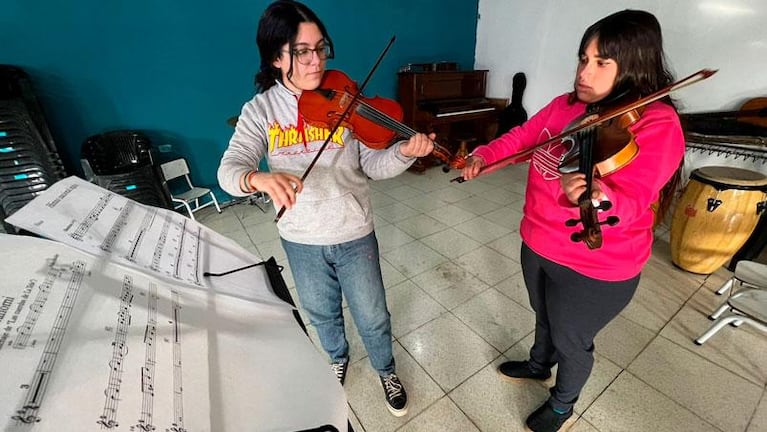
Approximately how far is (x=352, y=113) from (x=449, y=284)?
1503mm

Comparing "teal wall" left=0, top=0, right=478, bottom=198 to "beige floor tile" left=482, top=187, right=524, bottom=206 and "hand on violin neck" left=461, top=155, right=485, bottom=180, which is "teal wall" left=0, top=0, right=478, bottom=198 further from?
"hand on violin neck" left=461, top=155, right=485, bottom=180

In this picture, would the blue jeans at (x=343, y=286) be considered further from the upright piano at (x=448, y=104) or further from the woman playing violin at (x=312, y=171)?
the upright piano at (x=448, y=104)

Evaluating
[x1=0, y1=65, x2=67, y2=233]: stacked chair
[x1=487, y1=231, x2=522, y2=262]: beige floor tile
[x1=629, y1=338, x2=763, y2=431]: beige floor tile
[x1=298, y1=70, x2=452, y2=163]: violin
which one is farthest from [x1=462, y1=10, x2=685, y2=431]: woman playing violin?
[x1=0, y1=65, x2=67, y2=233]: stacked chair

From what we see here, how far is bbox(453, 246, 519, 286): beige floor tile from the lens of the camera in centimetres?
229

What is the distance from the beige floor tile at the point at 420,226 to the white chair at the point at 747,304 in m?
1.81

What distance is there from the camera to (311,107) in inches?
41.2

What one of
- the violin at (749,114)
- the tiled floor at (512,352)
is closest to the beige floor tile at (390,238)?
the tiled floor at (512,352)

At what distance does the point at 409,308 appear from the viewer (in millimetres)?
2021

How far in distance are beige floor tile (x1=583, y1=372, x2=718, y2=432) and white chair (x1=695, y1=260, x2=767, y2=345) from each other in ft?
1.67

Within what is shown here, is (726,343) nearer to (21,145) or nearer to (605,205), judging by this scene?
(605,205)

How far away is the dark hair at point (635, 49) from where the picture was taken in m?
0.79

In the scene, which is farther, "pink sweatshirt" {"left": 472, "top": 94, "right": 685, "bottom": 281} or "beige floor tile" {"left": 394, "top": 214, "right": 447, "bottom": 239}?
"beige floor tile" {"left": 394, "top": 214, "right": 447, "bottom": 239}

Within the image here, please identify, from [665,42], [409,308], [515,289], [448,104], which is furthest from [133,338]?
[665,42]

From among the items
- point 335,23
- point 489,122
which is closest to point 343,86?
point 335,23
